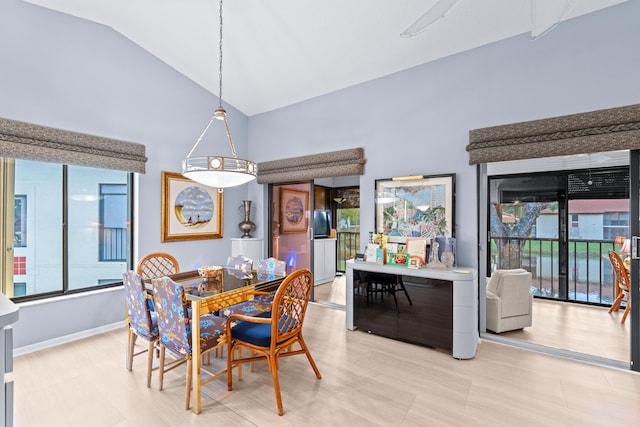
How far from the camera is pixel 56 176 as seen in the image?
3383 millimetres

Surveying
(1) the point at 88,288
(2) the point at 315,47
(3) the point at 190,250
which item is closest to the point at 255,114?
(2) the point at 315,47

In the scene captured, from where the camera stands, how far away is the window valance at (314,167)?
12.9 feet

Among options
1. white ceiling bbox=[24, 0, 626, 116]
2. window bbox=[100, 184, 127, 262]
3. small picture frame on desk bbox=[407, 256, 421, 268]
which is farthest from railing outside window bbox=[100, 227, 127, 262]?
small picture frame on desk bbox=[407, 256, 421, 268]

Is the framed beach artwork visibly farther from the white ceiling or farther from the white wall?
the white ceiling

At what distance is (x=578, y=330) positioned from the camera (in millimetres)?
3465

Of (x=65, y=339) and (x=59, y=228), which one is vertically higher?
(x=59, y=228)

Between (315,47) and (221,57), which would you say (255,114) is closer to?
(221,57)

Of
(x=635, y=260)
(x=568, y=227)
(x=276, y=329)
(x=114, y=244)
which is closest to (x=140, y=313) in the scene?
(x=276, y=329)

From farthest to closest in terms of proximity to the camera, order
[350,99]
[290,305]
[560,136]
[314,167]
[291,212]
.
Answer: [291,212], [314,167], [350,99], [560,136], [290,305]

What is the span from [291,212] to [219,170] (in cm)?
284

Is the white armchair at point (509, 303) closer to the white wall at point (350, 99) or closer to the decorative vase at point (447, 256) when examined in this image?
the white wall at point (350, 99)

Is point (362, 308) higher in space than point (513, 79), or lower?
lower

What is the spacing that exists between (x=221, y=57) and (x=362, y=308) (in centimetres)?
343

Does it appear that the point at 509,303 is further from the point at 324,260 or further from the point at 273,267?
the point at 324,260
